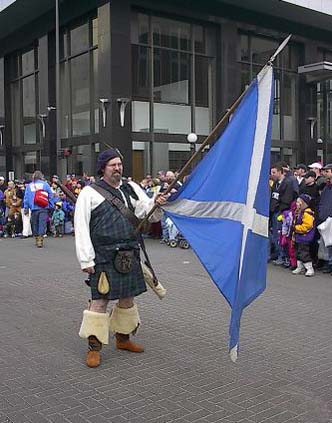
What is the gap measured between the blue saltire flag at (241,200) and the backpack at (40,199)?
395 inches

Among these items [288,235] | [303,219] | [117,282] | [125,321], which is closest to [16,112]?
[288,235]

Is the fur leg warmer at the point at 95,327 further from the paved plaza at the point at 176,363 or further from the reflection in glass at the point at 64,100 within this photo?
the reflection in glass at the point at 64,100

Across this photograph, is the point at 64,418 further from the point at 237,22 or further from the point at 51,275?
the point at 237,22

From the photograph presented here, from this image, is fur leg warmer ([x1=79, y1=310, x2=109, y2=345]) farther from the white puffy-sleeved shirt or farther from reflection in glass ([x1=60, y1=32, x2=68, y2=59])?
reflection in glass ([x1=60, y1=32, x2=68, y2=59])

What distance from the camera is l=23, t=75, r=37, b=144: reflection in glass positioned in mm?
30359

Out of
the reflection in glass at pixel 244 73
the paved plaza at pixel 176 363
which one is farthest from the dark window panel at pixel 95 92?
the paved plaza at pixel 176 363

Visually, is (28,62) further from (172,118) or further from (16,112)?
(172,118)

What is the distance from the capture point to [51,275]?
9.76m

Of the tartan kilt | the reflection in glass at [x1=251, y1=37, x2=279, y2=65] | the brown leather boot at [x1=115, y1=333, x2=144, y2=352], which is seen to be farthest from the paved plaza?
the reflection in glass at [x1=251, y1=37, x2=279, y2=65]

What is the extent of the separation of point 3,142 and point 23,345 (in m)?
29.0

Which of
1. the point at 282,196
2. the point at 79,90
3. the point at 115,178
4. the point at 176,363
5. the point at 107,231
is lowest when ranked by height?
the point at 176,363

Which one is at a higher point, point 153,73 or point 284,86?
point 284,86

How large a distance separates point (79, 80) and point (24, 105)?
7.17m

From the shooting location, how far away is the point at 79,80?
84.2ft
